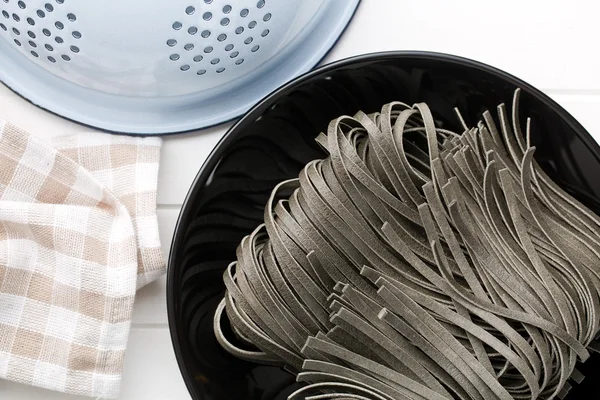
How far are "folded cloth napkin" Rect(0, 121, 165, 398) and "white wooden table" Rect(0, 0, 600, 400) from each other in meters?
0.03

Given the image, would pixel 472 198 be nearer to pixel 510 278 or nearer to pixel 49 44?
pixel 510 278

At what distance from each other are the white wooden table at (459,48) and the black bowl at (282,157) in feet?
0.26

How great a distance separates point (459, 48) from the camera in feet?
2.26

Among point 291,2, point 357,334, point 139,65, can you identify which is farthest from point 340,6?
point 357,334

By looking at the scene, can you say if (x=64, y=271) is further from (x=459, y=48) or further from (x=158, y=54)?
(x=459, y=48)

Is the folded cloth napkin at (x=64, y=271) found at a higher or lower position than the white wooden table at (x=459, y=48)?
lower

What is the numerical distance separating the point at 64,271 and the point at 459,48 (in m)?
0.41

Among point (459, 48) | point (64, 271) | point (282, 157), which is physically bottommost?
point (64, 271)

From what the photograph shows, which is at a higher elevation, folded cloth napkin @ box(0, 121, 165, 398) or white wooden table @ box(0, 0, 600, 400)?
white wooden table @ box(0, 0, 600, 400)

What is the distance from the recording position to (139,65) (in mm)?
585

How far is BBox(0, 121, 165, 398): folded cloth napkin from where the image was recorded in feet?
2.12

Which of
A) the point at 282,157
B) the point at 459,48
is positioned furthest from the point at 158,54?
the point at 459,48

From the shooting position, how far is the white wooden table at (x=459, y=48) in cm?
68

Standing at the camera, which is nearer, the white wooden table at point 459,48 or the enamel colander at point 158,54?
the enamel colander at point 158,54
